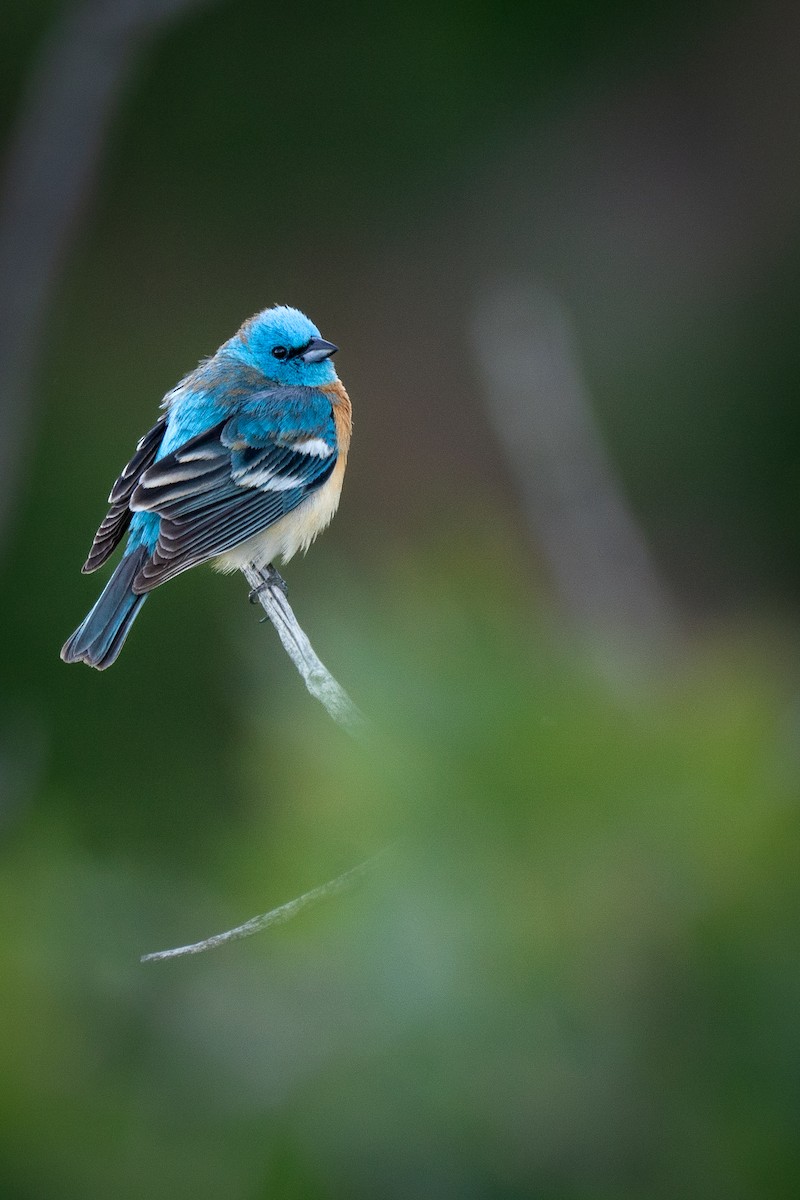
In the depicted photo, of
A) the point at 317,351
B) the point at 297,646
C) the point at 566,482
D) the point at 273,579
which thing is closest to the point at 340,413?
the point at 317,351

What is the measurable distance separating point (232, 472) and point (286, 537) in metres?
→ 0.27

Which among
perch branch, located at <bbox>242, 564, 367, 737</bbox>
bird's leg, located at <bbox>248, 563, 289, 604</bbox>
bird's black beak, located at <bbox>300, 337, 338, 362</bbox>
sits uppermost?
bird's black beak, located at <bbox>300, 337, 338, 362</bbox>

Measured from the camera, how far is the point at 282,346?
3.60 metres

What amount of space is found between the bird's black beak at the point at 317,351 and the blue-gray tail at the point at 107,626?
2.78 feet

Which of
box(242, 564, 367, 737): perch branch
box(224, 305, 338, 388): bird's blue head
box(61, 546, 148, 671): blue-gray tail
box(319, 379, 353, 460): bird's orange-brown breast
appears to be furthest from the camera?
box(319, 379, 353, 460): bird's orange-brown breast

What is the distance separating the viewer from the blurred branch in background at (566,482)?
2422 mm

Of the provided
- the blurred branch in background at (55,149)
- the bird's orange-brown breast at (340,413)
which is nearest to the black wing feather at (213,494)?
the bird's orange-brown breast at (340,413)

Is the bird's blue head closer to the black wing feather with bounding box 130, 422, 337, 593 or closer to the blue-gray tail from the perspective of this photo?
the black wing feather with bounding box 130, 422, 337, 593

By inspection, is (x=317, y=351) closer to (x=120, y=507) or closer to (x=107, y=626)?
(x=120, y=507)

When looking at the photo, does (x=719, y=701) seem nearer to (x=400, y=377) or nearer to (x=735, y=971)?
(x=735, y=971)

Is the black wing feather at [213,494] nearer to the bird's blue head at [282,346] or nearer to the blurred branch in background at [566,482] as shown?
the bird's blue head at [282,346]

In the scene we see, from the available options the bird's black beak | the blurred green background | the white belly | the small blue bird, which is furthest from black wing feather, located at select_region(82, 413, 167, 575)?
the blurred green background

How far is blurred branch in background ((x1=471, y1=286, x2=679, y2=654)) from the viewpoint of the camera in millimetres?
2422

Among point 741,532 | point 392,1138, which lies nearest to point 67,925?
point 392,1138
